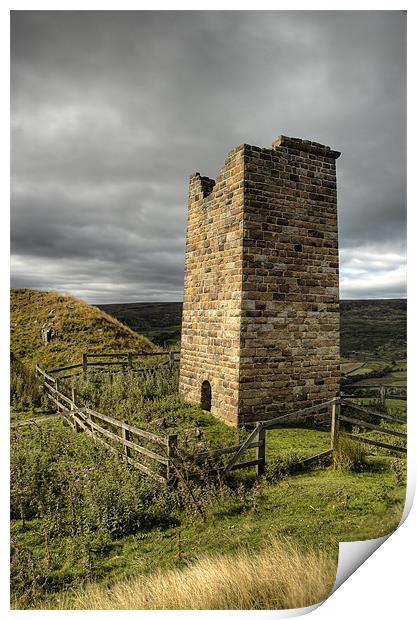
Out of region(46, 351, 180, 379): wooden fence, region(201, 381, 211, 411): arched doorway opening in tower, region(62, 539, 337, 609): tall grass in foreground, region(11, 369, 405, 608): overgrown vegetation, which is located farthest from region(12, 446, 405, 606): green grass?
region(46, 351, 180, 379): wooden fence

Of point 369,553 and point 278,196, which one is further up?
point 278,196

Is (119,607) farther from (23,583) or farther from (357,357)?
(357,357)

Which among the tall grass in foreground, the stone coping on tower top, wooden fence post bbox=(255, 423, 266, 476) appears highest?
the stone coping on tower top

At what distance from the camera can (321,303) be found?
8109 mm

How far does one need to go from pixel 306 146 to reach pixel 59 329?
637 centimetres

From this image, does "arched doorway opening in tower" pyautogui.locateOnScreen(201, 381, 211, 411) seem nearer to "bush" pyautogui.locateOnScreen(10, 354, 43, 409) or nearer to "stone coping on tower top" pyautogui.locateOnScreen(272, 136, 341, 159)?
"bush" pyautogui.locateOnScreen(10, 354, 43, 409)

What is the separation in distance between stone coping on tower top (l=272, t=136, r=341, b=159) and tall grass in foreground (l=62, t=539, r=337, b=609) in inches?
262

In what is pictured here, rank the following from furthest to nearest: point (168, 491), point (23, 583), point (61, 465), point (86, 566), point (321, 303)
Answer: point (321, 303) → point (61, 465) → point (168, 491) → point (86, 566) → point (23, 583)

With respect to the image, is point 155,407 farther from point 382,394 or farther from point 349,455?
point 382,394

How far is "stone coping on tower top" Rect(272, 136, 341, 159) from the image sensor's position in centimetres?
770

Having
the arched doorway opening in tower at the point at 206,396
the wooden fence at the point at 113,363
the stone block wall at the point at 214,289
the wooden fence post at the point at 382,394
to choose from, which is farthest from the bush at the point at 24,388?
the wooden fence post at the point at 382,394

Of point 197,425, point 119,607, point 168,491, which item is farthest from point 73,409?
point 119,607

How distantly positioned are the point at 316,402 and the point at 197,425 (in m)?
2.35

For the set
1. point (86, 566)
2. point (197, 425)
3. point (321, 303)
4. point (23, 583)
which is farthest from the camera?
point (321, 303)
